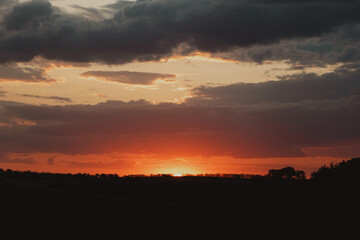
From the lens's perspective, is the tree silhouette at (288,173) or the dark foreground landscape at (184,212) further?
the tree silhouette at (288,173)

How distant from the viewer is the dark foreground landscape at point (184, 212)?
2446 inches

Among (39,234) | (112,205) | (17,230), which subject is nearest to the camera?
(39,234)

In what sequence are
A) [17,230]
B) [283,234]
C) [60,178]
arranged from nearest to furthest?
[283,234] → [17,230] → [60,178]

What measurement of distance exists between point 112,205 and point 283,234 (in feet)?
127

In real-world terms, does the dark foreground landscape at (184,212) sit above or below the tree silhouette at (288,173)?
below

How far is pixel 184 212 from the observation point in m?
86.8

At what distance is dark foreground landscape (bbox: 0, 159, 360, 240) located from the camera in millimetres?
62125

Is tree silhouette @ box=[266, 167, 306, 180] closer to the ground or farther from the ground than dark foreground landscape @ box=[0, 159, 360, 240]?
farther from the ground

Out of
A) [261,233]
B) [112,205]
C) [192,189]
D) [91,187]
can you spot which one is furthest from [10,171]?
[261,233]

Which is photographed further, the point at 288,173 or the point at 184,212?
the point at 288,173

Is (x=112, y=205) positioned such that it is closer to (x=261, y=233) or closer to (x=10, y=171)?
(x=261, y=233)

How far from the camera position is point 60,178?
543 feet

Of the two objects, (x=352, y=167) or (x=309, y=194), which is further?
(x=352, y=167)

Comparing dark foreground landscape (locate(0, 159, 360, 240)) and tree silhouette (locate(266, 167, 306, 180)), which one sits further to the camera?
tree silhouette (locate(266, 167, 306, 180))
